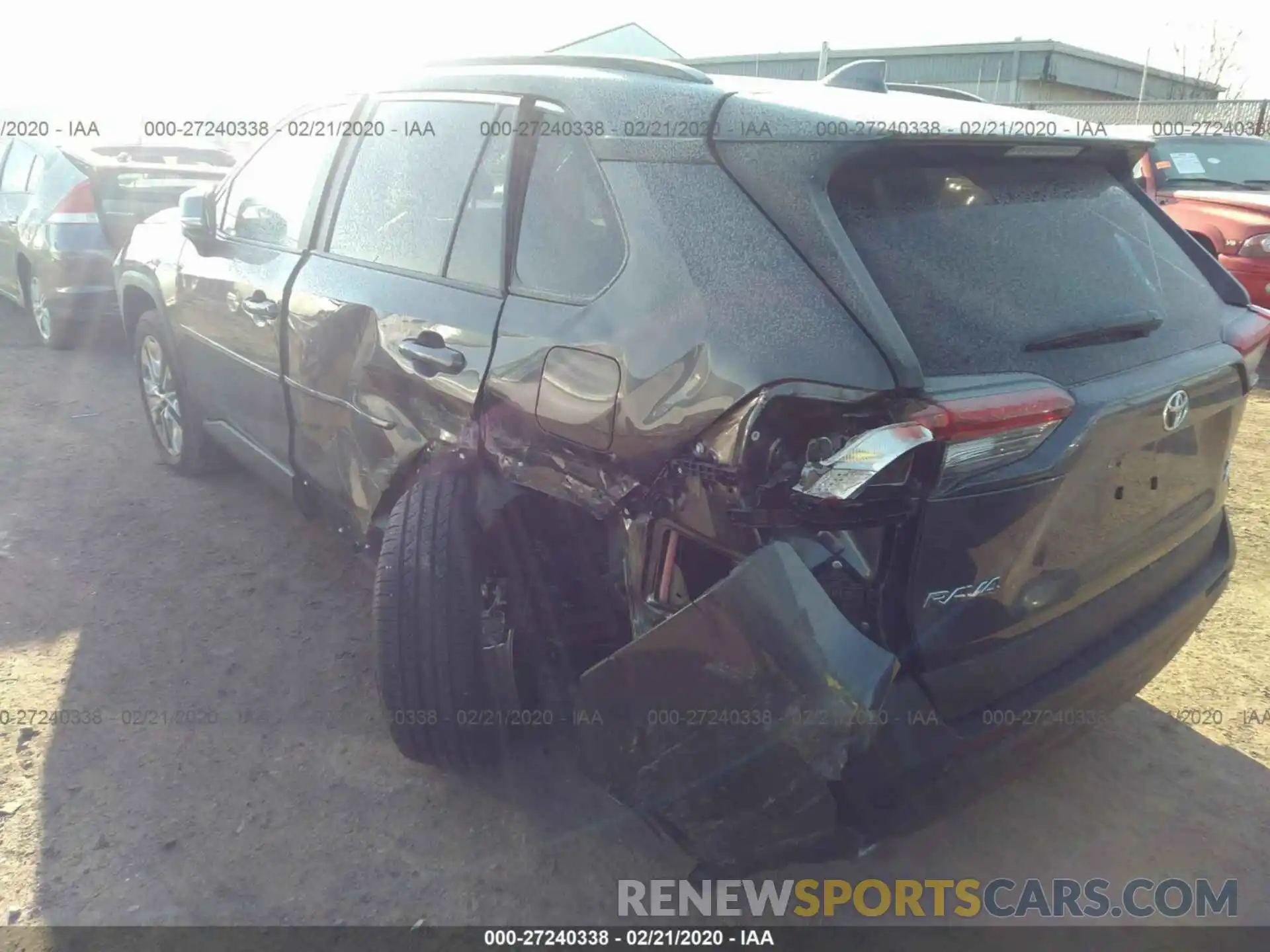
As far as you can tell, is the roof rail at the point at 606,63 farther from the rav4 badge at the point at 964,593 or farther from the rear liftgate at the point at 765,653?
the rav4 badge at the point at 964,593

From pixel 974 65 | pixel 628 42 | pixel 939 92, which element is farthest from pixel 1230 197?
pixel 974 65

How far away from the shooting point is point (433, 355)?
2.68 m

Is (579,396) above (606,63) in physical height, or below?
below

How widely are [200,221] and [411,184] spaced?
4.70 feet

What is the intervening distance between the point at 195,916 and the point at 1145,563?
2401 mm

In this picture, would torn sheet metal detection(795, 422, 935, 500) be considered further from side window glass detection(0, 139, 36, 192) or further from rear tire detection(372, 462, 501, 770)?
side window glass detection(0, 139, 36, 192)

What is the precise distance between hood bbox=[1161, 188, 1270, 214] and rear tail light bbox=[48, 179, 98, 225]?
26.6ft

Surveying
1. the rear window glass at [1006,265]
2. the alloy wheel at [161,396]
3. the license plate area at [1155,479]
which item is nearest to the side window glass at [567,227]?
the rear window glass at [1006,265]

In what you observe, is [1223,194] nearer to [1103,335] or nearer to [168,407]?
[1103,335]

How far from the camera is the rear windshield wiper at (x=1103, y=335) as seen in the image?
2066 mm

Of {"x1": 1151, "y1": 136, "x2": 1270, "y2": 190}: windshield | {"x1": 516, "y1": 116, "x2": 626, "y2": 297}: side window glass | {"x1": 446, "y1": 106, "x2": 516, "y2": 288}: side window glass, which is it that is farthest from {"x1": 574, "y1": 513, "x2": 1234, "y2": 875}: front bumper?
{"x1": 1151, "y1": 136, "x2": 1270, "y2": 190}: windshield

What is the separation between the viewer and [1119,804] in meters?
2.82

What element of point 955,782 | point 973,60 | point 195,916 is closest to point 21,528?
point 195,916

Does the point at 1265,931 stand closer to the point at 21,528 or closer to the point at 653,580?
the point at 653,580
